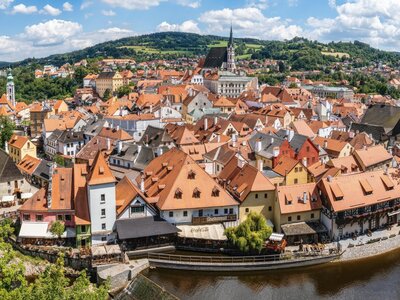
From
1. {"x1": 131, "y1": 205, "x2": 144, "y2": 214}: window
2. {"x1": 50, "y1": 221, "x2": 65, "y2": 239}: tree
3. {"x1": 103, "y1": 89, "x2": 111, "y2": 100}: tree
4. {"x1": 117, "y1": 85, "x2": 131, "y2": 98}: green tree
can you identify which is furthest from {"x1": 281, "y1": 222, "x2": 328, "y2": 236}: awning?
{"x1": 103, "y1": 89, "x2": 111, "y2": 100}: tree

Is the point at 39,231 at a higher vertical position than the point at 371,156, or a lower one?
lower

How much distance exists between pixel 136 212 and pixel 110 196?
3.02m

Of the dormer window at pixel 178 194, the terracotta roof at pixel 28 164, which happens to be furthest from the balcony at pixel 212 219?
the terracotta roof at pixel 28 164

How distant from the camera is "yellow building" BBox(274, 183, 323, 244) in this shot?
148 ft

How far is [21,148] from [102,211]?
35.7 metres

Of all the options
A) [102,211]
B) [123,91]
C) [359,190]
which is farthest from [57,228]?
[123,91]

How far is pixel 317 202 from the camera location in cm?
4697

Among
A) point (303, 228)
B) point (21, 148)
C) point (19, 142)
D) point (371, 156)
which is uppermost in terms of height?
point (371, 156)

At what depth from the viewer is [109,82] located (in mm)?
164750

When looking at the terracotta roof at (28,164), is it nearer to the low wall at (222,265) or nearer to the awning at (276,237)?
the low wall at (222,265)

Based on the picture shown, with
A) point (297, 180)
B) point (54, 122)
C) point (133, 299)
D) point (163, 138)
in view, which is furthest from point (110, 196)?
point (54, 122)

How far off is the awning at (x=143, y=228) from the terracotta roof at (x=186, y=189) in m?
1.61

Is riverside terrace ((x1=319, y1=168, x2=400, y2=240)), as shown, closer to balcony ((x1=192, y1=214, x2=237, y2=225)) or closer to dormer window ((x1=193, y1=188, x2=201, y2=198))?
balcony ((x1=192, y1=214, x2=237, y2=225))

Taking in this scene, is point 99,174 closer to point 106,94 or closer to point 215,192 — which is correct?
point 215,192
